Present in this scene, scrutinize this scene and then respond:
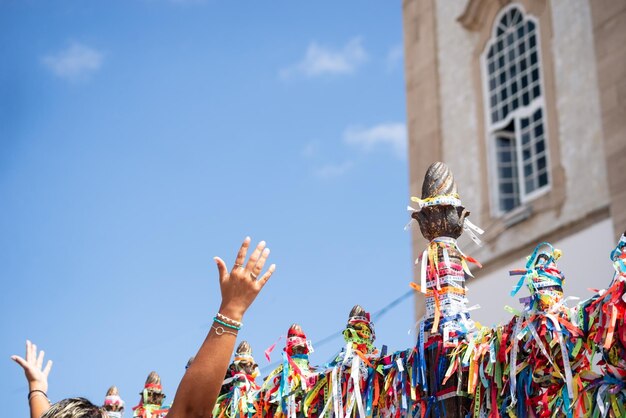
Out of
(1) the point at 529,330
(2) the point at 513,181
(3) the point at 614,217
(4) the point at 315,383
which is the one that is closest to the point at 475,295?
(2) the point at 513,181

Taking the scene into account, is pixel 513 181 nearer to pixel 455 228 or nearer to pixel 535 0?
pixel 535 0

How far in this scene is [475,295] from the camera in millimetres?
12406

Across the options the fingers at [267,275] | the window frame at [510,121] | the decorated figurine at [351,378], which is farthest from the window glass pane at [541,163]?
the fingers at [267,275]

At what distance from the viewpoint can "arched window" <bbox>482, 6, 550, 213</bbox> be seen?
1247 centimetres

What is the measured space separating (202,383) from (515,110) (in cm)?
1064

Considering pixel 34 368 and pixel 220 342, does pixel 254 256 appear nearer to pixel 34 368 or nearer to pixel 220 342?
pixel 220 342

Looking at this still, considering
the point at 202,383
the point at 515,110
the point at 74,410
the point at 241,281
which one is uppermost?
the point at 515,110

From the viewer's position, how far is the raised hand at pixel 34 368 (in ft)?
12.3

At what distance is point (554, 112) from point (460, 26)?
93.2 inches

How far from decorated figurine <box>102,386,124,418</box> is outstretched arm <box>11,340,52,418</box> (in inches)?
74.3

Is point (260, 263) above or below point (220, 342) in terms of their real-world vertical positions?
above

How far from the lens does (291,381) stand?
14.7 feet

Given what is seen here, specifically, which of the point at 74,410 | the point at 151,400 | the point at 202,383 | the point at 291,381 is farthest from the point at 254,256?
the point at 151,400

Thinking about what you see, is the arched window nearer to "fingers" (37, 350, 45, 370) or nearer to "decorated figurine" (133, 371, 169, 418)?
"decorated figurine" (133, 371, 169, 418)
